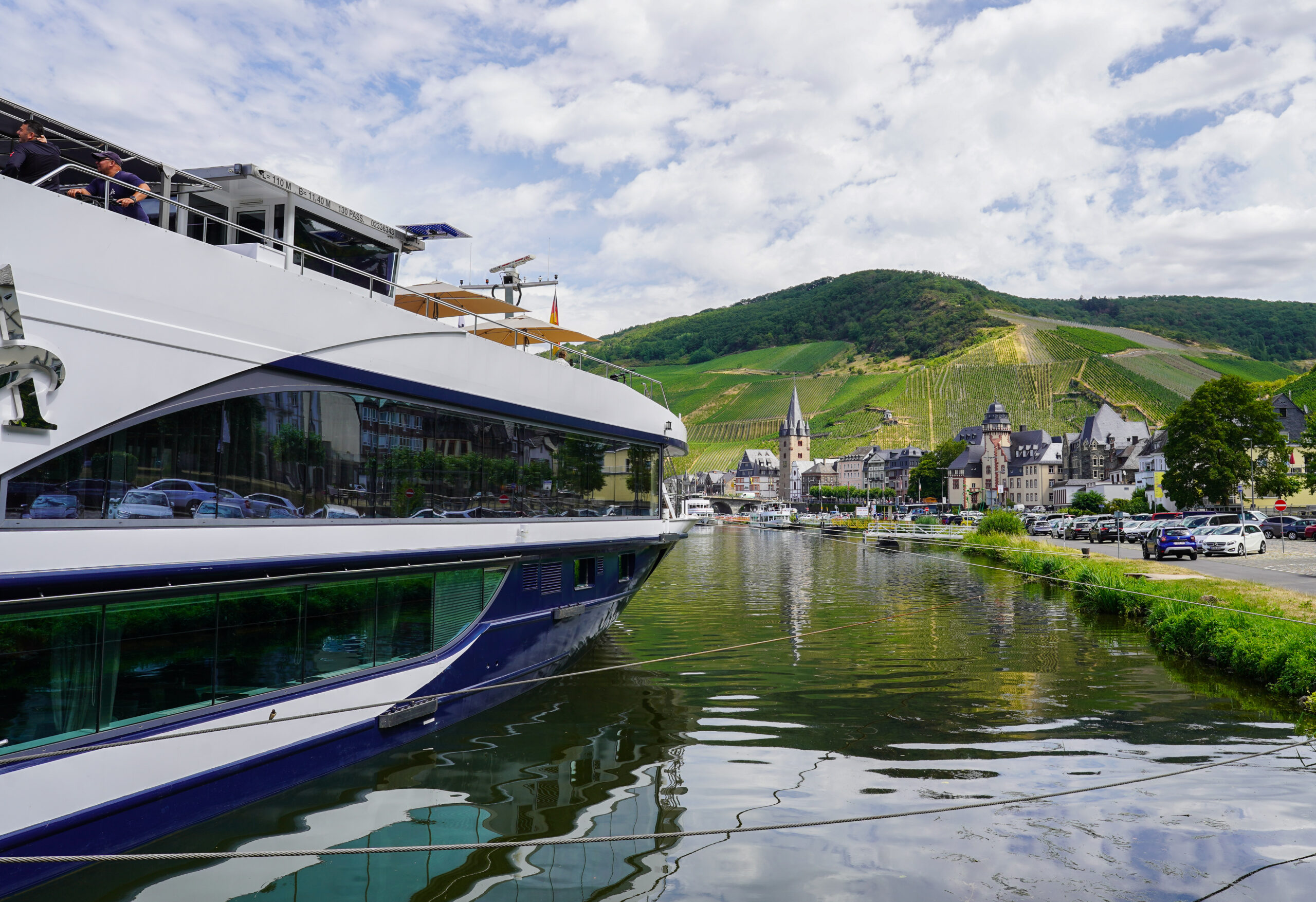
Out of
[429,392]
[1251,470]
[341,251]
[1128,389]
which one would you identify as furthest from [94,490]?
[1128,389]

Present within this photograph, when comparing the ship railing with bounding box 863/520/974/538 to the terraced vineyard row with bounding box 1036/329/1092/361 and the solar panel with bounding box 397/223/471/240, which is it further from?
the terraced vineyard row with bounding box 1036/329/1092/361

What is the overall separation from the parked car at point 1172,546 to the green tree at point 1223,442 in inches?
1068

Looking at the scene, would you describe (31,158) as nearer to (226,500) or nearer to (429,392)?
(226,500)

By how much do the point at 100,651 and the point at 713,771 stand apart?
6.72m

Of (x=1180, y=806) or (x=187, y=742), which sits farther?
(x=1180, y=806)

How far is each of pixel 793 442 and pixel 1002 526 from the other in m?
135

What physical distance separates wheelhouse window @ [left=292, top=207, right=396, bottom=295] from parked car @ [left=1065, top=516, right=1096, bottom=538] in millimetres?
48834

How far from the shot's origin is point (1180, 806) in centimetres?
938

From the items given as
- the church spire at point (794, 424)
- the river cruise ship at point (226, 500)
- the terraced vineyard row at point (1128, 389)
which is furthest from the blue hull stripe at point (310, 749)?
the church spire at point (794, 424)

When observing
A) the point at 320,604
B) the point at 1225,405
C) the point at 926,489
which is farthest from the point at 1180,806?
the point at 926,489

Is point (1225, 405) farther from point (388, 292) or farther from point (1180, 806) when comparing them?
point (388, 292)

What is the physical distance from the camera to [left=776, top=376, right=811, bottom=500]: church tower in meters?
184

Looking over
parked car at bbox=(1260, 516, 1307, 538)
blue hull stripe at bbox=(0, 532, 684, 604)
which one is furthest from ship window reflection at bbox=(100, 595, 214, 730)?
parked car at bbox=(1260, 516, 1307, 538)

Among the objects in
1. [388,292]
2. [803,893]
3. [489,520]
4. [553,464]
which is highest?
[388,292]
